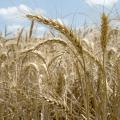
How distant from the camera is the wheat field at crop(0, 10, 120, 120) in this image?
1.80 metres

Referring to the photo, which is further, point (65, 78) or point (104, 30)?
point (65, 78)

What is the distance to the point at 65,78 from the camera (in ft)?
7.91

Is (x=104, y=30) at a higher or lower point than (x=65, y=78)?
higher

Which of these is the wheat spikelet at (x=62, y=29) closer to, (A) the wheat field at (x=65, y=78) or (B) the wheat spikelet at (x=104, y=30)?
(A) the wheat field at (x=65, y=78)

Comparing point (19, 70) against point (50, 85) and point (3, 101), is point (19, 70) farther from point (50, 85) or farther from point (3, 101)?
point (50, 85)

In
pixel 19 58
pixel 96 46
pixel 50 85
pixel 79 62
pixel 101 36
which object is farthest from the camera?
pixel 19 58

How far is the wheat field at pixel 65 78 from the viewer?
1803 mm

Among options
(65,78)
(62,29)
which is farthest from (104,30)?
(65,78)

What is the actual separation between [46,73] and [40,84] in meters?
0.12

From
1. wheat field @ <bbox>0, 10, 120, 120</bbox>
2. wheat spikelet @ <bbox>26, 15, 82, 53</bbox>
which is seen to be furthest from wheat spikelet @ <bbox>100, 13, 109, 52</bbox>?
wheat spikelet @ <bbox>26, 15, 82, 53</bbox>

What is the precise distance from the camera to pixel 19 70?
9.63 feet

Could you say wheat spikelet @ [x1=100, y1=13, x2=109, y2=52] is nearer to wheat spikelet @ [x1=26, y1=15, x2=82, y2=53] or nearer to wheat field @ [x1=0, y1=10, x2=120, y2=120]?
wheat field @ [x1=0, y1=10, x2=120, y2=120]

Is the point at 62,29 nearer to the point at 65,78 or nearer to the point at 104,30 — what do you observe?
the point at 104,30

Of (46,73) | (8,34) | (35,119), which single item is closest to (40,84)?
(46,73)
